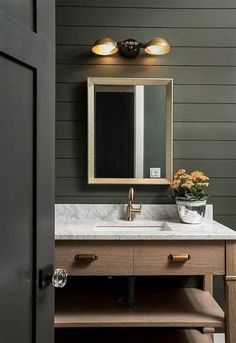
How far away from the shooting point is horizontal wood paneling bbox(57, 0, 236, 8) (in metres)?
2.45

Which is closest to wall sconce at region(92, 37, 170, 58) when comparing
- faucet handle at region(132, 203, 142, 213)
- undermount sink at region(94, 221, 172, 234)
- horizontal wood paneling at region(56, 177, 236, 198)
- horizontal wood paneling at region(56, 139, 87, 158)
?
horizontal wood paneling at region(56, 139, 87, 158)

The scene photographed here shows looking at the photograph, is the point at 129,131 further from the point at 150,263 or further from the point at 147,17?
the point at 150,263

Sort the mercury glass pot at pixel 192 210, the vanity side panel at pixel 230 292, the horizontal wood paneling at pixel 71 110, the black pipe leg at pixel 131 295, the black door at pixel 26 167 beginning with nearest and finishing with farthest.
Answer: the black door at pixel 26 167 < the vanity side panel at pixel 230 292 < the black pipe leg at pixel 131 295 < the mercury glass pot at pixel 192 210 < the horizontal wood paneling at pixel 71 110

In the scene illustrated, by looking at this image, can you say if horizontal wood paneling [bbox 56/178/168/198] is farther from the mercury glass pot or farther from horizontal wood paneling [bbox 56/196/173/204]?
the mercury glass pot

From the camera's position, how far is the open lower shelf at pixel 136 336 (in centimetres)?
226

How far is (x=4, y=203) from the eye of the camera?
93 cm

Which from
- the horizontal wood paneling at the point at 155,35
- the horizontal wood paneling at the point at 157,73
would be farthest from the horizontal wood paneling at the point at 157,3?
the horizontal wood paneling at the point at 157,73

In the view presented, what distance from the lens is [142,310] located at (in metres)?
2.07

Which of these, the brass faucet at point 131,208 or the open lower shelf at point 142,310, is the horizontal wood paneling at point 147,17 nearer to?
the brass faucet at point 131,208

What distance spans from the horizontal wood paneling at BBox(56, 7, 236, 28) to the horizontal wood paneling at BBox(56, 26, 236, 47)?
0.10 feet

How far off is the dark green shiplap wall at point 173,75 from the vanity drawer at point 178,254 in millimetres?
579

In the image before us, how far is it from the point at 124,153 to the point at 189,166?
0.44m

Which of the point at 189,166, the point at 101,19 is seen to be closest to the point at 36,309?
the point at 189,166

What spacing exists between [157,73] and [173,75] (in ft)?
0.35
